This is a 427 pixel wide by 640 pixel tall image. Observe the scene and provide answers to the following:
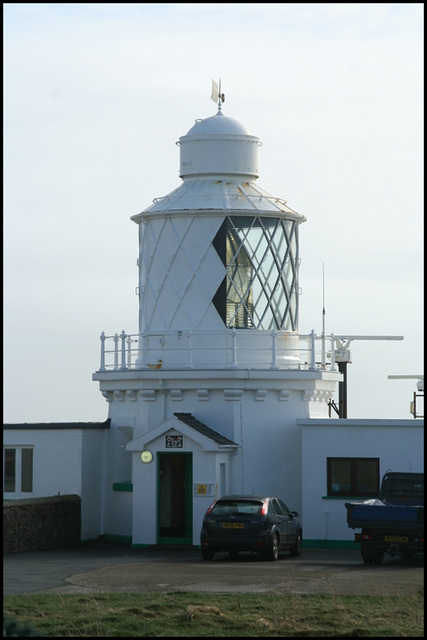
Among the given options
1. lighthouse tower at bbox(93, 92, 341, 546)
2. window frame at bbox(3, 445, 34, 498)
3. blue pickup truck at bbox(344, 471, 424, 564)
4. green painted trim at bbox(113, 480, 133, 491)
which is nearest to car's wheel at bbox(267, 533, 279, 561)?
blue pickup truck at bbox(344, 471, 424, 564)

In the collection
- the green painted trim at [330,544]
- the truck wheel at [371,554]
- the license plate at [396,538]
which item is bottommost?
the green painted trim at [330,544]

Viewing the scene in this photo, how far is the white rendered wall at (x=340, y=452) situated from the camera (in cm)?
3048

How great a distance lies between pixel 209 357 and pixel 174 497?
3586 millimetres

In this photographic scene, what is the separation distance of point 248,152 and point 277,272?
3.19 metres

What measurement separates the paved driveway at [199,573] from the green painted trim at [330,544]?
0.62m

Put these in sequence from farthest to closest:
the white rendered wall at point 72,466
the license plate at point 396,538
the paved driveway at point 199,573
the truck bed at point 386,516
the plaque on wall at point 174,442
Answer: the white rendered wall at point 72,466
the plaque on wall at point 174,442
the license plate at point 396,538
the truck bed at point 386,516
the paved driveway at point 199,573

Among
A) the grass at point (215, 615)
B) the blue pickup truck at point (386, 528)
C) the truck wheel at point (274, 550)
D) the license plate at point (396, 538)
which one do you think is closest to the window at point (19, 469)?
the truck wheel at point (274, 550)

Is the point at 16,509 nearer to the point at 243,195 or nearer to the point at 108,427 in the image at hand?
the point at 108,427

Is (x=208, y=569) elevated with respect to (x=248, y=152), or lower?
lower

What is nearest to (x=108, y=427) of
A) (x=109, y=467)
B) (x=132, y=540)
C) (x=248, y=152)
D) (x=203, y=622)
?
(x=109, y=467)

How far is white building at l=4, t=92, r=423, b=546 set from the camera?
101ft

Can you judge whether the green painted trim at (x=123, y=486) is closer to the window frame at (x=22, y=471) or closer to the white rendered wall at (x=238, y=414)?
the white rendered wall at (x=238, y=414)

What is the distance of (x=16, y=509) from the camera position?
28641mm

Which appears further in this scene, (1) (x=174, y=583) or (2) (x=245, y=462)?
(2) (x=245, y=462)
